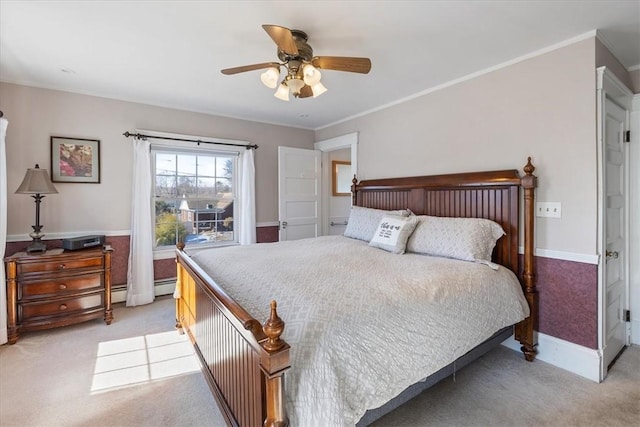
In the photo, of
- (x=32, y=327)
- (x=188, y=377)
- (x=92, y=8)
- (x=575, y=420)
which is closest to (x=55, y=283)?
Answer: (x=32, y=327)

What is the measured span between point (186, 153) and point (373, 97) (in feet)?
8.34

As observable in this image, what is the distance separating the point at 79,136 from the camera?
337 cm

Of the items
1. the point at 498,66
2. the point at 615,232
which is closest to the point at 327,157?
the point at 498,66

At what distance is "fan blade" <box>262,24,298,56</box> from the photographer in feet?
5.41

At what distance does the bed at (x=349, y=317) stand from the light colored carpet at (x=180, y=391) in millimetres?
244

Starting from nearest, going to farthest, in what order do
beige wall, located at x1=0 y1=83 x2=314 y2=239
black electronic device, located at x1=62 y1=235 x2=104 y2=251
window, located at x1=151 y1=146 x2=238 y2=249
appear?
1. black electronic device, located at x1=62 y1=235 x2=104 y2=251
2. beige wall, located at x1=0 y1=83 x2=314 y2=239
3. window, located at x1=151 y1=146 x2=238 y2=249

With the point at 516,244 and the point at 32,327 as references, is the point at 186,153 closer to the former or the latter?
the point at 32,327

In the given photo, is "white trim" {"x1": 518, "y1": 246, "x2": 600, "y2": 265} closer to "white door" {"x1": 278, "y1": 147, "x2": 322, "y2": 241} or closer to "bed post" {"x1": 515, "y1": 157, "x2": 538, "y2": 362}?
"bed post" {"x1": 515, "y1": 157, "x2": 538, "y2": 362}

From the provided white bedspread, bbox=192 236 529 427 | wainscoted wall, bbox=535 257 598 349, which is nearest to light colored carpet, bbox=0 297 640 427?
wainscoted wall, bbox=535 257 598 349

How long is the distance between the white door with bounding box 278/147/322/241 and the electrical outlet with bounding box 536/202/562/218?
3.04 m

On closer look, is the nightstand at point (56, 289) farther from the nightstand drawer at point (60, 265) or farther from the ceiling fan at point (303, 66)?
the ceiling fan at point (303, 66)

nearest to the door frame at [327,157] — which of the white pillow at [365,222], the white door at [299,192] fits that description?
the white door at [299,192]

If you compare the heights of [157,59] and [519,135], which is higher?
[157,59]

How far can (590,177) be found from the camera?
7.09ft
